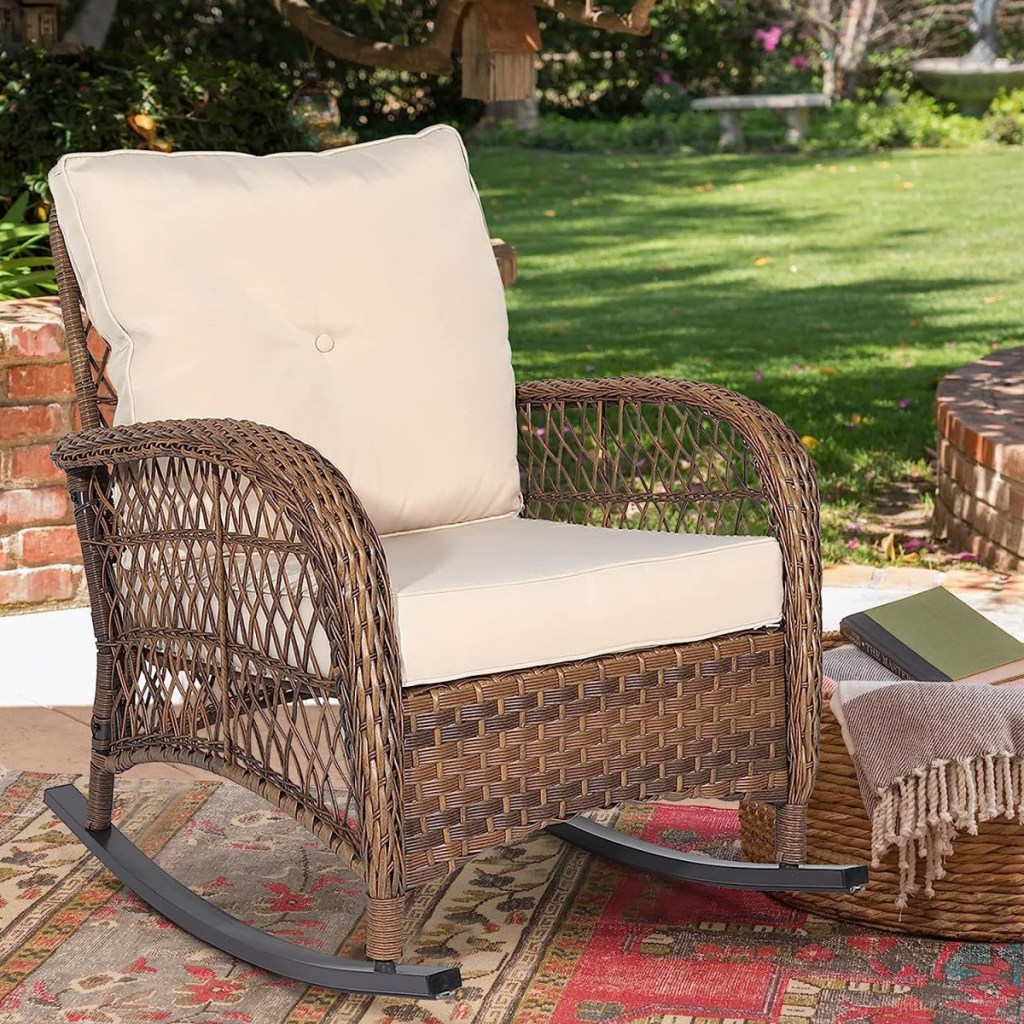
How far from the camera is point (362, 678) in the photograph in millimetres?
1786

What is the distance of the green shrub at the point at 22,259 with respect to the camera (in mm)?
3902

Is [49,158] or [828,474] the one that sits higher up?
[49,158]

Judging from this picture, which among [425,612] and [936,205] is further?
[936,205]

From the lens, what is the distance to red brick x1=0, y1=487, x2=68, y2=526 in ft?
11.9

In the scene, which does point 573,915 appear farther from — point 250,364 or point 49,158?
point 49,158

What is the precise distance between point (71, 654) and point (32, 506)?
1.36ft

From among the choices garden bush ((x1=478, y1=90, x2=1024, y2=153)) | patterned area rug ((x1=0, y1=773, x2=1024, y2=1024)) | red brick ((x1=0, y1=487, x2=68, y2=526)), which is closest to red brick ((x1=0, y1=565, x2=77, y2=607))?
red brick ((x1=0, y1=487, x2=68, y2=526))

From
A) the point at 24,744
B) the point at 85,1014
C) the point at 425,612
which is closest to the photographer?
the point at 425,612

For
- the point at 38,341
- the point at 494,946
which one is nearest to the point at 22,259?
the point at 38,341

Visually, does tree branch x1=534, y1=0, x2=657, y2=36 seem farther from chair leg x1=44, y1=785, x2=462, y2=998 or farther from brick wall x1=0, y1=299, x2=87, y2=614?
chair leg x1=44, y1=785, x2=462, y2=998

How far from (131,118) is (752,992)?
11.2 ft

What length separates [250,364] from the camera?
2.26 m

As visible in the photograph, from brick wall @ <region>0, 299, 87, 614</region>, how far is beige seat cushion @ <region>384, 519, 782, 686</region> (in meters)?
1.61

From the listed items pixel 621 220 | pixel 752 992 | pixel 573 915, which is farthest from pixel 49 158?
pixel 621 220
